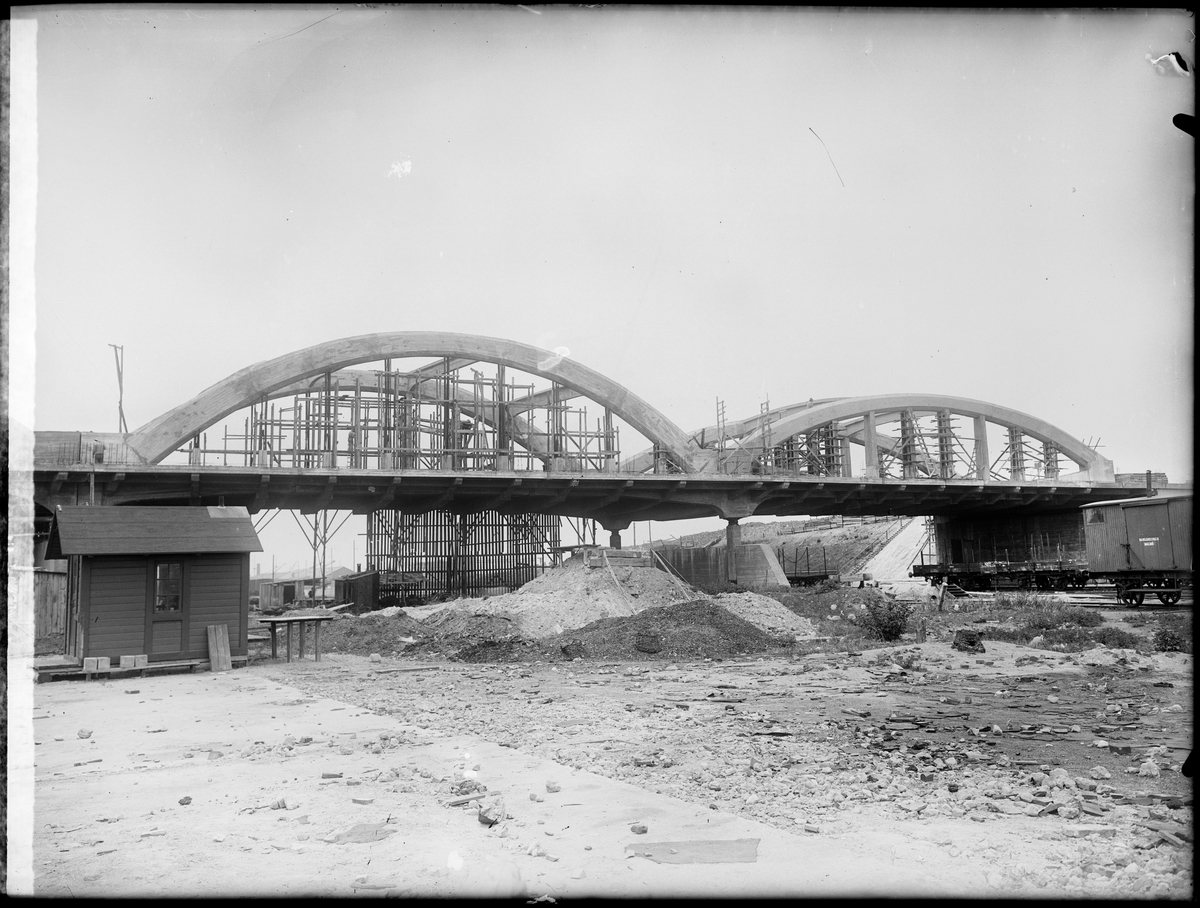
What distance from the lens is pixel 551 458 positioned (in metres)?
36.2

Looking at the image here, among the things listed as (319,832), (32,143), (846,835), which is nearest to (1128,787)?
(846,835)

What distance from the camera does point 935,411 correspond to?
50.2 metres

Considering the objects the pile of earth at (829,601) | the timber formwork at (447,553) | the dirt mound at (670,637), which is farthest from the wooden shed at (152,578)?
the timber formwork at (447,553)

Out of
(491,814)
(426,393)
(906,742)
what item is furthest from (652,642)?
(426,393)

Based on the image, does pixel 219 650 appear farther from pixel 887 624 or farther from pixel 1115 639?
pixel 1115 639

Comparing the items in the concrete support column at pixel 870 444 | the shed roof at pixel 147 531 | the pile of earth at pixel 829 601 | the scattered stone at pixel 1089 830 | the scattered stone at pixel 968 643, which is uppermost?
the concrete support column at pixel 870 444

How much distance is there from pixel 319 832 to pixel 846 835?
3465 millimetres

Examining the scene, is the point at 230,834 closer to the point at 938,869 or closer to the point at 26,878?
the point at 26,878

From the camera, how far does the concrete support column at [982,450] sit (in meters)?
48.0

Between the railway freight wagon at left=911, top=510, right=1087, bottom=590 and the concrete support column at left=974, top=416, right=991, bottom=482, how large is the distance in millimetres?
3375

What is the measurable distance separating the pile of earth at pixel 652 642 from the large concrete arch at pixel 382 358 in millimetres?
15736

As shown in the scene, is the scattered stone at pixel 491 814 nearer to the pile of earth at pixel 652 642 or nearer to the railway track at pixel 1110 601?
the pile of earth at pixel 652 642

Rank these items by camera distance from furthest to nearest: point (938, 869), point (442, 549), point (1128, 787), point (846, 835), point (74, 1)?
→ point (442, 549) → point (1128, 787) → point (74, 1) → point (846, 835) → point (938, 869)

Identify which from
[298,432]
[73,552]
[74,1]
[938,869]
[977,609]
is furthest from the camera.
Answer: [298,432]
